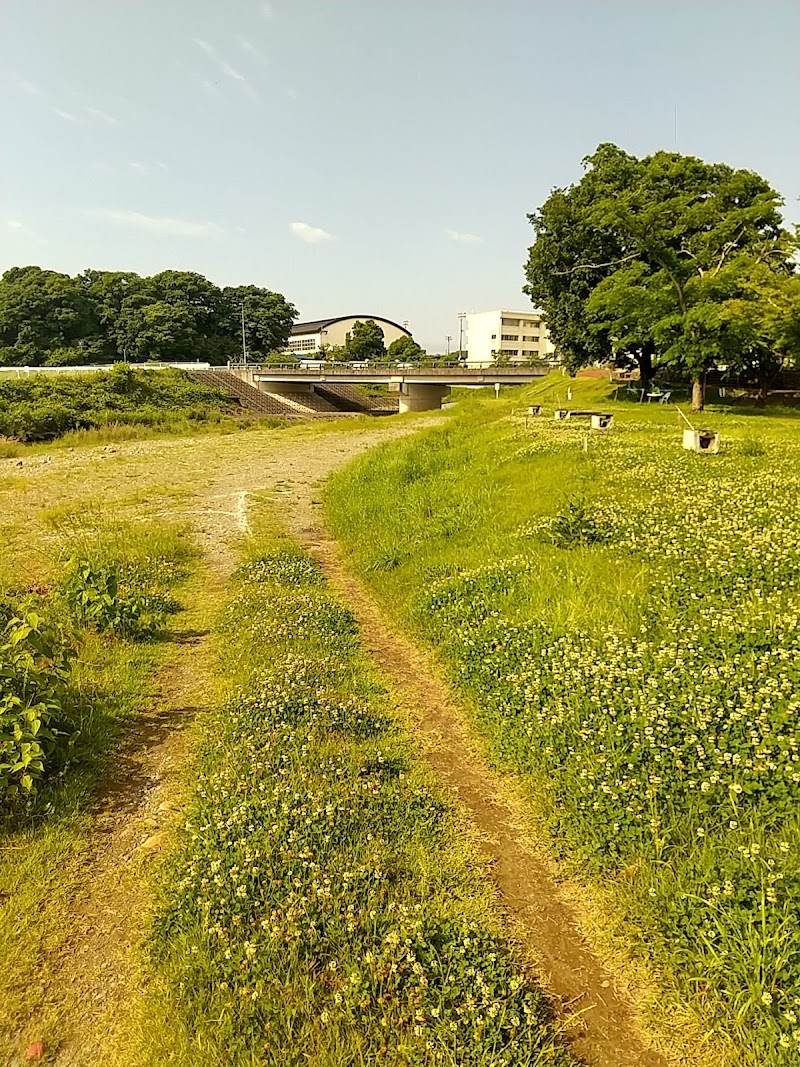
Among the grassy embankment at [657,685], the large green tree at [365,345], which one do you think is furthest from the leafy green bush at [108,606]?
the large green tree at [365,345]

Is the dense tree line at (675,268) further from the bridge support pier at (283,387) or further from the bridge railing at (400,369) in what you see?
the bridge support pier at (283,387)

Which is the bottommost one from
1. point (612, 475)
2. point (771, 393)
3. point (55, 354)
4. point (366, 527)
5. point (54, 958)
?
point (54, 958)

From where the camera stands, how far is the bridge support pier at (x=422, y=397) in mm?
68250

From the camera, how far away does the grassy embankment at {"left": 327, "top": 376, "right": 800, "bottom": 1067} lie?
3.35m

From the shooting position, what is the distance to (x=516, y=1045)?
2941mm

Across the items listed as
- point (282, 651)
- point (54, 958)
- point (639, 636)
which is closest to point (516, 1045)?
point (54, 958)

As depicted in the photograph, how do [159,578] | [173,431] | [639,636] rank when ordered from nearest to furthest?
[639,636], [159,578], [173,431]

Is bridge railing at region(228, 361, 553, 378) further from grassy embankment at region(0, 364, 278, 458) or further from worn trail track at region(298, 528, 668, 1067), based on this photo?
worn trail track at region(298, 528, 668, 1067)

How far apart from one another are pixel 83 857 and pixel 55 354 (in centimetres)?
7861

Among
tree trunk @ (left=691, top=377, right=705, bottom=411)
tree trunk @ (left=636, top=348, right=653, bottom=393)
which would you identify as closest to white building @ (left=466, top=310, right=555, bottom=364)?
tree trunk @ (left=636, top=348, right=653, bottom=393)

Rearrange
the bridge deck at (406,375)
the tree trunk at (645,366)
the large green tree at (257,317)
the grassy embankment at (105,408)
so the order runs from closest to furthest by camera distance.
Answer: the grassy embankment at (105,408) → the tree trunk at (645,366) → the bridge deck at (406,375) → the large green tree at (257,317)

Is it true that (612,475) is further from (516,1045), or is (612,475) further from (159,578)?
(516,1045)

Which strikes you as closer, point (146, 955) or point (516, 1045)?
point (516, 1045)

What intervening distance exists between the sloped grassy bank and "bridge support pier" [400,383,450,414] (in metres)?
64.7
